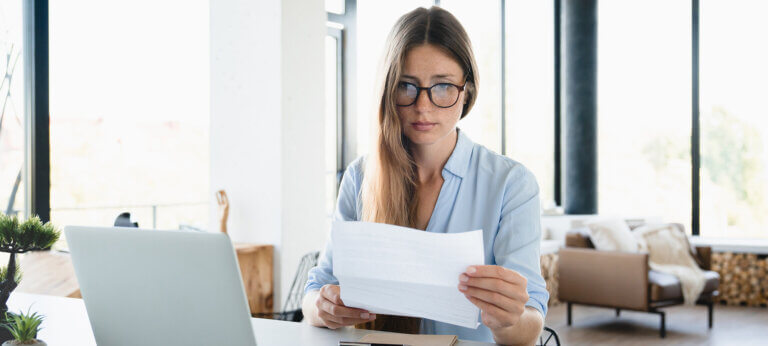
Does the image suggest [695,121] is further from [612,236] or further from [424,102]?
[424,102]

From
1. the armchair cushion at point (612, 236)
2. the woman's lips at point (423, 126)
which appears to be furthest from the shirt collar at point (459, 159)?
the armchair cushion at point (612, 236)

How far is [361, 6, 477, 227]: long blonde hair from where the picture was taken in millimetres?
1396

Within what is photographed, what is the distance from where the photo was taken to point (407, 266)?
1008 mm

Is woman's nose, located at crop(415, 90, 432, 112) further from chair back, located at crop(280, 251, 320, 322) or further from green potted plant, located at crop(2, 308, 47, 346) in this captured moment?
chair back, located at crop(280, 251, 320, 322)

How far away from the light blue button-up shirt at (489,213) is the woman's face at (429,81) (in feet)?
0.32

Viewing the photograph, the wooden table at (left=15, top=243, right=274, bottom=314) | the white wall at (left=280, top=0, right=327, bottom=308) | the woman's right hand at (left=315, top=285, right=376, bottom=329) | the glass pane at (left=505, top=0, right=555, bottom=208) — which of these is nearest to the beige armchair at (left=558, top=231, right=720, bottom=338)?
the glass pane at (left=505, top=0, right=555, bottom=208)

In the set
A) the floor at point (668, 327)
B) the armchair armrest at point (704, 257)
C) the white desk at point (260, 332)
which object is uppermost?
the white desk at point (260, 332)

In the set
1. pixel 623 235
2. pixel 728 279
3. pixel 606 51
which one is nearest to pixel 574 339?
pixel 623 235

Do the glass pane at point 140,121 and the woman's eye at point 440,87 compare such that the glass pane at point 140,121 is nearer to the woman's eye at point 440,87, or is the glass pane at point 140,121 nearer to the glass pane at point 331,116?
the glass pane at point 331,116

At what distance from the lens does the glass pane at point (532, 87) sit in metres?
7.23

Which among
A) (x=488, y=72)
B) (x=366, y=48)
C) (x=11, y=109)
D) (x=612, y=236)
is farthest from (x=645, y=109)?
(x=11, y=109)

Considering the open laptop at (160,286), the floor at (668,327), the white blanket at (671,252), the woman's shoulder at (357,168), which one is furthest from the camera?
the white blanket at (671,252)

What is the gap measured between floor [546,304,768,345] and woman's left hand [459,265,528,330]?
147 inches

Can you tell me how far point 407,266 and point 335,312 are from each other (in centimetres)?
30
